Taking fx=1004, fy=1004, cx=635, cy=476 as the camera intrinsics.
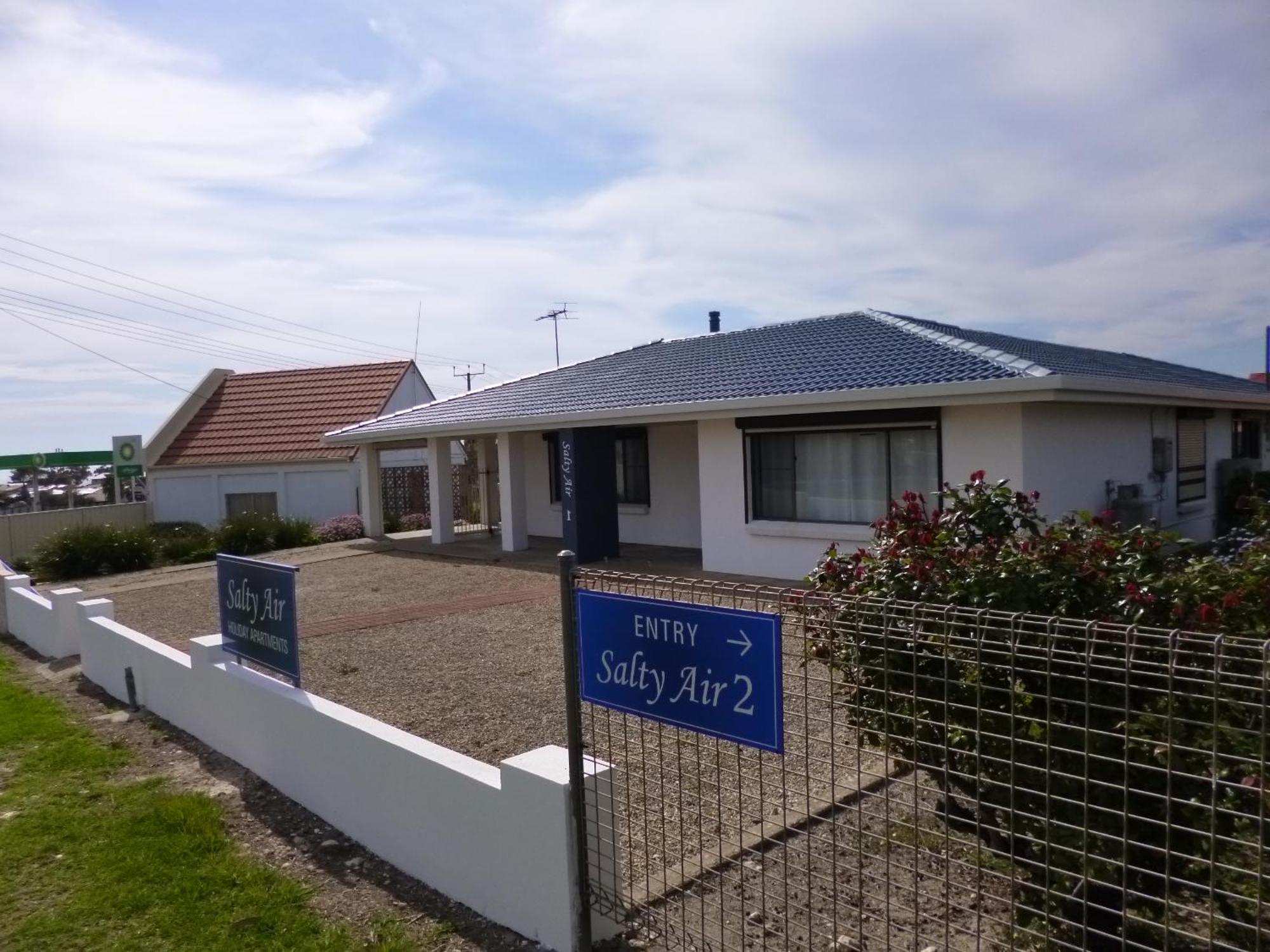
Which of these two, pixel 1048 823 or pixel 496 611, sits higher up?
pixel 1048 823

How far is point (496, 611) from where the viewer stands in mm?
12344

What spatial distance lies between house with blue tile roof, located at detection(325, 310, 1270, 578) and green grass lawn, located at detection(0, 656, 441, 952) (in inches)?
337

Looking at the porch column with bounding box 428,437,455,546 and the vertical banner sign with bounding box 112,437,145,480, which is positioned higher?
the vertical banner sign with bounding box 112,437,145,480

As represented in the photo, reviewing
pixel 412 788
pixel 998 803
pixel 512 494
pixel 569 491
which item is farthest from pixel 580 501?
pixel 998 803

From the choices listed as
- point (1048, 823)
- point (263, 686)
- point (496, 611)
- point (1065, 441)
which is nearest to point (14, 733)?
point (263, 686)

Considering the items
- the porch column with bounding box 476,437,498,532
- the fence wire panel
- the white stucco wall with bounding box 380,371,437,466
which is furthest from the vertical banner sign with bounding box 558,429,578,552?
the white stucco wall with bounding box 380,371,437,466

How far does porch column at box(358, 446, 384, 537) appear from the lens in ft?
72.3

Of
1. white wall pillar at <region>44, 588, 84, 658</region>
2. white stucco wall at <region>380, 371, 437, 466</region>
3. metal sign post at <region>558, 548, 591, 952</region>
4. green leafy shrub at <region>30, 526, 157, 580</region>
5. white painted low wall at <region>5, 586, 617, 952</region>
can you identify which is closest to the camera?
metal sign post at <region>558, 548, 591, 952</region>

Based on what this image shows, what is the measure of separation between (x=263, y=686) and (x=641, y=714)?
368cm

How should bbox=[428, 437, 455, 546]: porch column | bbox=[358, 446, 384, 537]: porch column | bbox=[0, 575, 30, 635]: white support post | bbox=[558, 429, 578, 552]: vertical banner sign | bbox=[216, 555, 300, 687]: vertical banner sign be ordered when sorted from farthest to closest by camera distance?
1. bbox=[358, 446, 384, 537]: porch column
2. bbox=[428, 437, 455, 546]: porch column
3. bbox=[558, 429, 578, 552]: vertical banner sign
4. bbox=[0, 575, 30, 635]: white support post
5. bbox=[216, 555, 300, 687]: vertical banner sign

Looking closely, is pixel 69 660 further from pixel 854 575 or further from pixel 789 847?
pixel 854 575

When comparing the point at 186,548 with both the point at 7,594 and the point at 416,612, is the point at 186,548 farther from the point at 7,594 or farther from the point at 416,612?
the point at 416,612

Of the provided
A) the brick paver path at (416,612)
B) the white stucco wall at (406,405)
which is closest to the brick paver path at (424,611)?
the brick paver path at (416,612)

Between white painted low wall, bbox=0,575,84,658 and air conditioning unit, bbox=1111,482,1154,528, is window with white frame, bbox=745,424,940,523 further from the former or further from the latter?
white painted low wall, bbox=0,575,84,658
